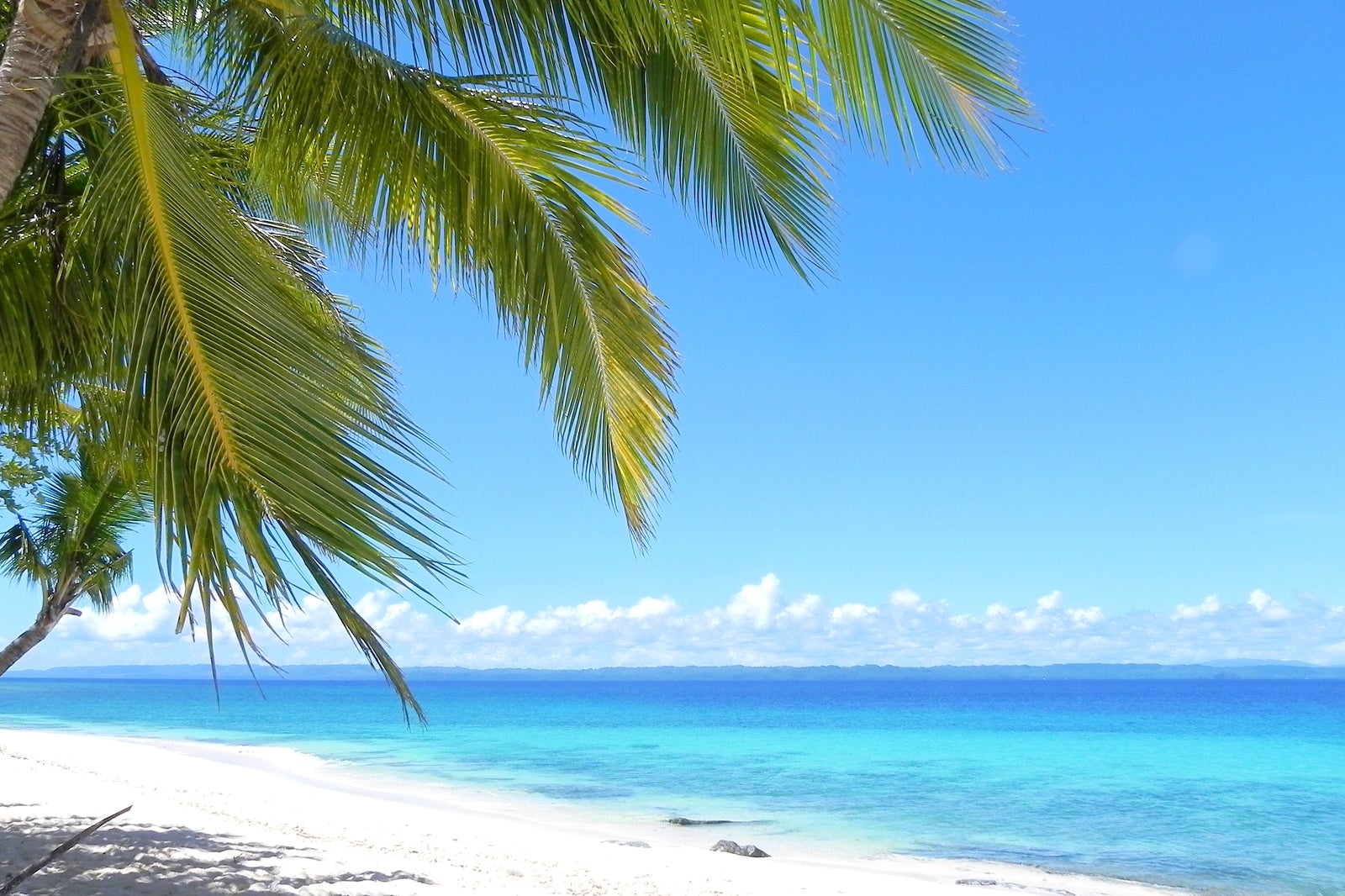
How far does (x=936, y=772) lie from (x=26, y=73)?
75.9 feet

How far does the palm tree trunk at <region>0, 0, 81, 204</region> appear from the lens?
2.96m

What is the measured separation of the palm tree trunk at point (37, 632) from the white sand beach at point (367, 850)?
118cm

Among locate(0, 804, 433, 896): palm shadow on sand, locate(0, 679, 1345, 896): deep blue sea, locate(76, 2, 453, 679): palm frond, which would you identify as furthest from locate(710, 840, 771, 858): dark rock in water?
locate(76, 2, 453, 679): palm frond

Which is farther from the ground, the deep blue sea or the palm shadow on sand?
the palm shadow on sand

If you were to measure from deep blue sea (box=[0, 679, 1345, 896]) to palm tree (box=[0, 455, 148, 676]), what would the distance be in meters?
8.89

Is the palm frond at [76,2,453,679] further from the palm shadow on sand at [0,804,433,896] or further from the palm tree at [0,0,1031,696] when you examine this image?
the palm shadow on sand at [0,804,433,896]

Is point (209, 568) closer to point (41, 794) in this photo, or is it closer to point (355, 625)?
point (355, 625)

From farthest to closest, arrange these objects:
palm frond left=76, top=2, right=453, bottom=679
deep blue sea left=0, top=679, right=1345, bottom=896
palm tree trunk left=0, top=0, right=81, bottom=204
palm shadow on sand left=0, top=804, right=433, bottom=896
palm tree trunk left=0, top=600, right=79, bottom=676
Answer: deep blue sea left=0, top=679, right=1345, bottom=896
palm tree trunk left=0, top=600, right=79, bottom=676
palm shadow on sand left=0, top=804, right=433, bottom=896
palm tree trunk left=0, top=0, right=81, bottom=204
palm frond left=76, top=2, right=453, bottom=679

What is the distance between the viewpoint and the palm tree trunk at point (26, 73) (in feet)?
9.72

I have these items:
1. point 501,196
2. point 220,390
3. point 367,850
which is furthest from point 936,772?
point 220,390

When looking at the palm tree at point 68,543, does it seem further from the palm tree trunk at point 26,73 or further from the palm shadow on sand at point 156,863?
the palm tree trunk at point 26,73

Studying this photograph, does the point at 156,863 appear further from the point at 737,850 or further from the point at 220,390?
the point at 737,850

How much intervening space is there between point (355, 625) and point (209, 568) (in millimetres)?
364

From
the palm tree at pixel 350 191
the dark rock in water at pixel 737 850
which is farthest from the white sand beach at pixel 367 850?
the palm tree at pixel 350 191
